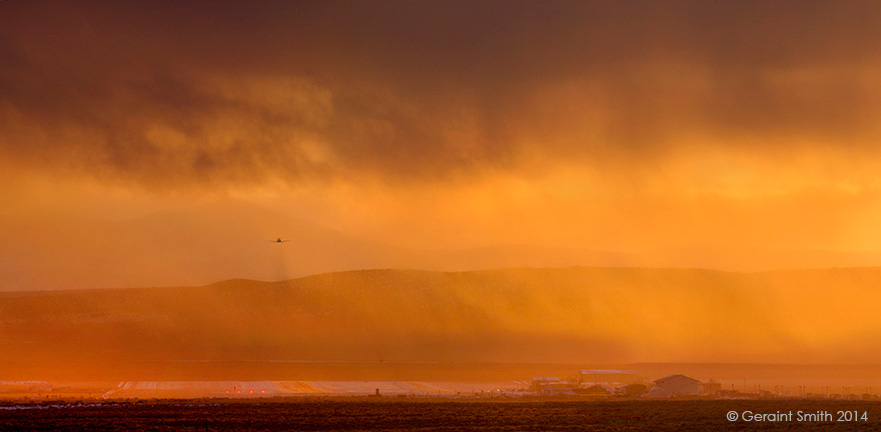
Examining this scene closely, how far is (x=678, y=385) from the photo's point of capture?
8731cm

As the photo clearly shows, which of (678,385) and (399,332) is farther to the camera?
(399,332)

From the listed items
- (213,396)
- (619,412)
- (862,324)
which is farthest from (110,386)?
(862,324)

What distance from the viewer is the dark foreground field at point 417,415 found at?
170 ft

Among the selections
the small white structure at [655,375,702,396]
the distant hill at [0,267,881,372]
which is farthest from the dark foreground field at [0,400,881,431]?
the distant hill at [0,267,881,372]

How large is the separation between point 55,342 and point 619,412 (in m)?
122

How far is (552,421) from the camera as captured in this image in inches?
2196

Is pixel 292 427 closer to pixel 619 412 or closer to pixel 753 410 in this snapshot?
pixel 619 412

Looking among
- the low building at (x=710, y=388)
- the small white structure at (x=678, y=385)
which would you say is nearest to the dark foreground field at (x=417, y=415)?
the small white structure at (x=678, y=385)

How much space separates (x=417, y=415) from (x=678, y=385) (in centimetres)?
3658

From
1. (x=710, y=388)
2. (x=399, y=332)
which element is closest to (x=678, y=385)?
(x=710, y=388)

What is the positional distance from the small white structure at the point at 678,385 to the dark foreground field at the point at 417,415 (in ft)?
38.1

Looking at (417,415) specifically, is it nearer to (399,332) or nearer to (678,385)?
(678,385)

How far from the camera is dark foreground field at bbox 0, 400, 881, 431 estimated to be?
51938mm

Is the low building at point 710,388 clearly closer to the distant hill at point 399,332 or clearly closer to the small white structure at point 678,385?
the small white structure at point 678,385
